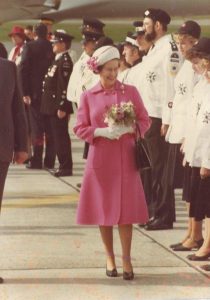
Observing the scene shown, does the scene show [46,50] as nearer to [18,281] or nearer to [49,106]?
[49,106]

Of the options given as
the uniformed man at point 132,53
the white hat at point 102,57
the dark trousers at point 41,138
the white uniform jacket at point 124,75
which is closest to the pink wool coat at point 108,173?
the white hat at point 102,57

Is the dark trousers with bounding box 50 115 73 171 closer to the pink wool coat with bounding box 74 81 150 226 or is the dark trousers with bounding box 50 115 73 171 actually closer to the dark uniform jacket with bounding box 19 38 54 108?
the dark uniform jacket with bounding box 19 38 54 108

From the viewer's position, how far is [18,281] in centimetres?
783

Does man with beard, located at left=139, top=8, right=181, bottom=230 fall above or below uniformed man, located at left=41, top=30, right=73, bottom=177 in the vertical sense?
above

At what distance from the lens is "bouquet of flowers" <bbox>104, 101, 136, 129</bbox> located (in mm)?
7797

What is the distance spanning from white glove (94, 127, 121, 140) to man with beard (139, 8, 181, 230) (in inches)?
69.0

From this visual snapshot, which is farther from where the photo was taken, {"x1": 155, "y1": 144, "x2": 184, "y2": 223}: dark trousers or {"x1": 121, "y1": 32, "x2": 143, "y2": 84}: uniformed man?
{"x1": 121, "y1": 32, "x2": 143, "y2": 84}: uniformed man

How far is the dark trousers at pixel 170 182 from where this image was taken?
938cm

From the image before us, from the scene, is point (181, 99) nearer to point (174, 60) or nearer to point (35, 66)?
point (174, 60)

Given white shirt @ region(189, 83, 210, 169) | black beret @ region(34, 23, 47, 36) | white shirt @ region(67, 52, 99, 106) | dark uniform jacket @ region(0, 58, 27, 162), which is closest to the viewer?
dark uniform jacket @ region(0, 58, 27, 162)

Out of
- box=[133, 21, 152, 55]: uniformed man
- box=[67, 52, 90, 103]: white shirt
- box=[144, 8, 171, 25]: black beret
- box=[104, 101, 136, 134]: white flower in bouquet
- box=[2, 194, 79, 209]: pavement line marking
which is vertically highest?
box=[144, 8, 171, 25]: black beret

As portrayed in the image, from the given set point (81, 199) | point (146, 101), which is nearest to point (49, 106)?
point (146, 101)

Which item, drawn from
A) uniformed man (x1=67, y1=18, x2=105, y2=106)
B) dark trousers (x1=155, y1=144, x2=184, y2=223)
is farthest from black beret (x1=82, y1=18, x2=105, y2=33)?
dark trousers (x1=155, y1=144, x2=184, y2=223)

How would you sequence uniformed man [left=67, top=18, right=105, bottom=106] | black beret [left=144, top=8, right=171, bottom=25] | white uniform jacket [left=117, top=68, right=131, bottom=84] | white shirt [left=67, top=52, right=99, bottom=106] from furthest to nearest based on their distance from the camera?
uniformed man [left=67, top=18, right=105, bottom=106] → white shirt [left=67, top=52, right=99, bottom=106] → white uniform jacket [left=117, top=68, right=131, bottom=84] → black beret [left=144, top=8, right=171, bottom=25]
